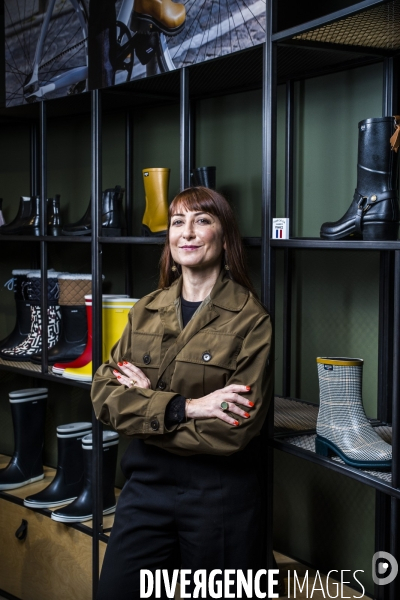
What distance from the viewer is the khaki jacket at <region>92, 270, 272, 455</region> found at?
2.03m

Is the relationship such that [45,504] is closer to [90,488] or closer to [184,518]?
[90,488]

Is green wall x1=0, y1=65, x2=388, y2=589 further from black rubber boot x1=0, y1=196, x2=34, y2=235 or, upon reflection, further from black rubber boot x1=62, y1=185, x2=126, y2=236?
black rubber boot x1=0, y1=196, x2=34, y2=235

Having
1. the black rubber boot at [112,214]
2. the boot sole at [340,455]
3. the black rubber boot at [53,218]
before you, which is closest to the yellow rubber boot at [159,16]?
the black rubber boot at [112,214]

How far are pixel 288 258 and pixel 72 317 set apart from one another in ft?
3.21

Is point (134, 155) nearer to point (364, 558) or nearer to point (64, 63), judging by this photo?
point (64, 63)

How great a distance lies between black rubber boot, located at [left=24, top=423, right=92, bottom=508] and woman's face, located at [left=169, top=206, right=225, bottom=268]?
53.0 inches

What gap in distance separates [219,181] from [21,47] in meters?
1.07

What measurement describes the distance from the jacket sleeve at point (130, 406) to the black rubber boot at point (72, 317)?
92cm

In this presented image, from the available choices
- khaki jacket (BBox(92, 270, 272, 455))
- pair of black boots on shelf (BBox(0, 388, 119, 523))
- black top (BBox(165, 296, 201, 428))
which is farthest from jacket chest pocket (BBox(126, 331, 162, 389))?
pair of black boots on shelf (BBox(0, 388, 119, 523))

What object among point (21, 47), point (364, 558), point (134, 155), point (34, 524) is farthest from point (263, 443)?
point (21, 47)

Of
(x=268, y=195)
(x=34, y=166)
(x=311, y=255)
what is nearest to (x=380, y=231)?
(x=268, y=195)

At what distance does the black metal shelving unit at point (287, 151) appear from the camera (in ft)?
6.37

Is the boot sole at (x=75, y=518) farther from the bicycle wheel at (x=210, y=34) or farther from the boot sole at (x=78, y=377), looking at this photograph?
the bicycle wheel at (x=210, y=34)

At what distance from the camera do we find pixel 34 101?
10.6ft
